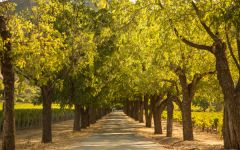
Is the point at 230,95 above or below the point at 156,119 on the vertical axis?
above

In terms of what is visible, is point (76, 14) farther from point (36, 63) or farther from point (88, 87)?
point (36, 63)

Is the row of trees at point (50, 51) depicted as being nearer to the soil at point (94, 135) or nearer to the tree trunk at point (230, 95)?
the soil at point (94, 135)

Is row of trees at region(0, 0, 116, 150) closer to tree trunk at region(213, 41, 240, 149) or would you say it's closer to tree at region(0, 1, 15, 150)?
tree at region(0, 1, 15, 150)

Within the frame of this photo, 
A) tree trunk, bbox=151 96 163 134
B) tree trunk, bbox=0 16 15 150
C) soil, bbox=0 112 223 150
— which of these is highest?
tree trunk, bbox=0 16 15 150

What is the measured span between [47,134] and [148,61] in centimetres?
771

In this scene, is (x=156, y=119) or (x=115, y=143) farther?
(x=156, y=119)

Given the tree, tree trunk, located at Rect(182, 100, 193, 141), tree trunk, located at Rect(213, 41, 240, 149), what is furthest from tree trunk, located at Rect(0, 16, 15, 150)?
tree trunk, located at Rect(182, 100, 193, 141)

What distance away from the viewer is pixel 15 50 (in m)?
14.3

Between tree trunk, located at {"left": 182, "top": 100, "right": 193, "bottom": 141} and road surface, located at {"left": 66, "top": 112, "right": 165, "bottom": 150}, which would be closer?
road surface, located at {"left": 66, "top": 112, "right": 165, "bottom": 150}

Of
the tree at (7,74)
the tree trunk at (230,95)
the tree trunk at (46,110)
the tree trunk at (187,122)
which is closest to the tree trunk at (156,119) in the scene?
the tree trunk at (187,122)

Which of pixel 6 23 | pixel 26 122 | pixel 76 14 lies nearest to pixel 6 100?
pixel 6 23

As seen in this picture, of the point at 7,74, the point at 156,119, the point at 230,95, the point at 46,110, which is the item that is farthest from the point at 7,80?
the point at 156,119

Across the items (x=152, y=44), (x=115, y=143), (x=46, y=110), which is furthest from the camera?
(x=46, y=110)

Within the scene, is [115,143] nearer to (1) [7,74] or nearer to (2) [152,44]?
(2) [152,44]
